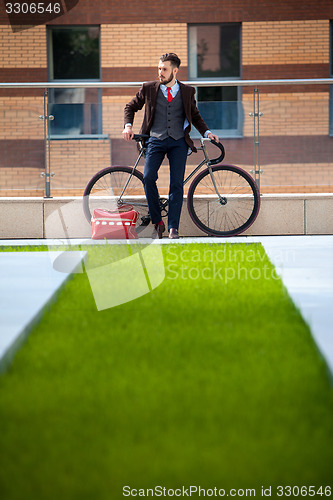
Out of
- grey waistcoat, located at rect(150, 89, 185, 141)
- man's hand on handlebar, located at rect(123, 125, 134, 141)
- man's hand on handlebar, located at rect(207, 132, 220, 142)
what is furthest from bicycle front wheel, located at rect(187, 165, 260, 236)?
man's hand on handlebar, located at rect(123, 125, 134, 141)

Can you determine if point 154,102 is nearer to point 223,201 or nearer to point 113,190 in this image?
point 113,190

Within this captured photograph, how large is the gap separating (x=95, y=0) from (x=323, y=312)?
39.8 ft

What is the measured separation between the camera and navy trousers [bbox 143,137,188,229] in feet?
26.4

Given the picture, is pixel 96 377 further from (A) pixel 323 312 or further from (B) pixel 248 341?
(A) pixel 323 312

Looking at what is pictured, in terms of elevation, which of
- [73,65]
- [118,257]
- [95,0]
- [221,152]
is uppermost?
[95,0]

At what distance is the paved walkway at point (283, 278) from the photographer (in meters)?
3.59

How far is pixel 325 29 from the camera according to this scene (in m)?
14.7

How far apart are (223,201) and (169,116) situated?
47.3 inches

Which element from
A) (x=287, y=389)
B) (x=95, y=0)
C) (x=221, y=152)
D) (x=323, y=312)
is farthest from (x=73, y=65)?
(x=287, y=389)

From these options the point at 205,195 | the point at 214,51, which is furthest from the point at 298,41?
the point at 205,195

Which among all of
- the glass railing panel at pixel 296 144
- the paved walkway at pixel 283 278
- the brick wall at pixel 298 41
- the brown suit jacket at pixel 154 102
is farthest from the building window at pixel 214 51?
the paved walkway at pixel 283 278

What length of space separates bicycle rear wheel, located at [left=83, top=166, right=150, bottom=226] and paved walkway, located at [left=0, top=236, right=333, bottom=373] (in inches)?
36.5

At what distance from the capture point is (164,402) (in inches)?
99.2

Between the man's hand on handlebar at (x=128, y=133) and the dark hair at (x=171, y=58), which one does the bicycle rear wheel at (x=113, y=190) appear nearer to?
the man's hand on handlebar at (x=128, y=133)
